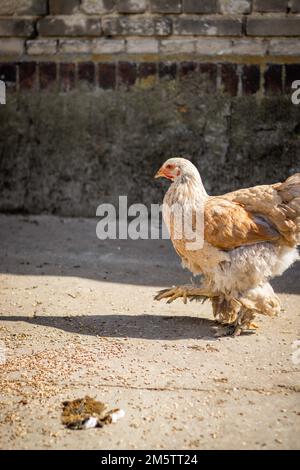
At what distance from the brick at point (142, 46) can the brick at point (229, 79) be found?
0.79 metres

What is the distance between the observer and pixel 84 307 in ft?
16.6

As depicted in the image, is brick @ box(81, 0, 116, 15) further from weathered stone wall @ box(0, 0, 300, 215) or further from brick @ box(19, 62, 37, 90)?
brick @ box(19, 62, 37, 90)

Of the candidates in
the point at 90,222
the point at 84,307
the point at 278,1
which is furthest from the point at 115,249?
the point at 278,1

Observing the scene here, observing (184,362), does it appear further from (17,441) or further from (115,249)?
(115,249)

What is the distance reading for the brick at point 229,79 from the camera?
6969 millimetres

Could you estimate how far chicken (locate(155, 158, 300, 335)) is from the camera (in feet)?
14.6

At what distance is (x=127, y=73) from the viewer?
711 cm

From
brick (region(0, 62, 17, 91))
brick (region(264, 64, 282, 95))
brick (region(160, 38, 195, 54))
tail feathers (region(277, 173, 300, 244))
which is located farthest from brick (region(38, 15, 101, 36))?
tail feathers (region(277, 173, 300, 244))

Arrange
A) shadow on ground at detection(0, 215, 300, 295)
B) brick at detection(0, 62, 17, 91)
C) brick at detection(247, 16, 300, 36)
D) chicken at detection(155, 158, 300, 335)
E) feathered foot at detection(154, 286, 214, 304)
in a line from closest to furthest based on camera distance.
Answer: chicken at detection(155, 158, 300, 335), feathered foot at detection(154, 286, 214, 304), shadow on ground at detection(0, 215, 300, 295), brick at detection(247, 16, 300, 36), brick at detection(0, 62, 17, 91)

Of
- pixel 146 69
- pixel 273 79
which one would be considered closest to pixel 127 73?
pixel 146 69

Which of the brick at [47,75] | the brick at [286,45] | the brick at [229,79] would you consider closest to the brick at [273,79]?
the brick at [286,45]

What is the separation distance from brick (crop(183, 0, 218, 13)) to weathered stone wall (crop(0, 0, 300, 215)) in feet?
0.04

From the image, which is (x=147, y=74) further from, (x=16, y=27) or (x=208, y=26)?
(x=16, y=27)

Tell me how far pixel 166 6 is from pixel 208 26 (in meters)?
0.51
